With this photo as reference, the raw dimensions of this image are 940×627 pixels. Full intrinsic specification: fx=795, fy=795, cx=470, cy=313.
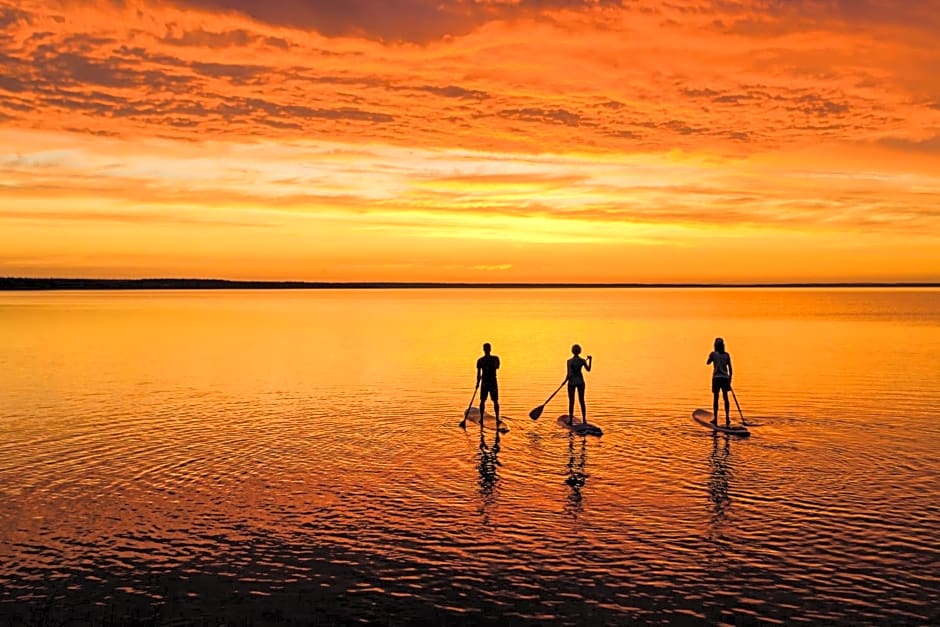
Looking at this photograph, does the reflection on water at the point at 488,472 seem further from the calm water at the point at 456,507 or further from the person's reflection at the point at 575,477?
the person's reflection at the point at 575,477

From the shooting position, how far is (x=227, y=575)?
15.3 m

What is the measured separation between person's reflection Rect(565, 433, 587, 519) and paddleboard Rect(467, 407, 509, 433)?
117 inches

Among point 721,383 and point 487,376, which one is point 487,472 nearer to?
point 487,376

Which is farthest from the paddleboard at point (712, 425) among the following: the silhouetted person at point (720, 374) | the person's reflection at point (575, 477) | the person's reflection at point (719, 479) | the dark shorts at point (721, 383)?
the person's reflection at point (575, 477)

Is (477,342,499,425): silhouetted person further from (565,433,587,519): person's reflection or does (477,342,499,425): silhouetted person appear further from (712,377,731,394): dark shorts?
(712,377,731,394): dark shorts

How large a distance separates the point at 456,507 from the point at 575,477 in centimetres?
428

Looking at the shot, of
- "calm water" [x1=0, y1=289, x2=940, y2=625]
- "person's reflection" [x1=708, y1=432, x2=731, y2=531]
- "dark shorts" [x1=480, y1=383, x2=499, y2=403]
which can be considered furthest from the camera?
"dark shorts" [x1=480, y1=383, x2=499, y2=403]

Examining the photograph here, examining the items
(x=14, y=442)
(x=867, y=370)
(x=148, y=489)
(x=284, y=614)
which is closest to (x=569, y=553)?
(x=284, y=614)

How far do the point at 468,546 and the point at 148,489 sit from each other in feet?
31.9

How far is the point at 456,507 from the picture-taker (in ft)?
64.0

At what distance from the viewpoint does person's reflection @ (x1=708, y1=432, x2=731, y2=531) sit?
61.9 feet

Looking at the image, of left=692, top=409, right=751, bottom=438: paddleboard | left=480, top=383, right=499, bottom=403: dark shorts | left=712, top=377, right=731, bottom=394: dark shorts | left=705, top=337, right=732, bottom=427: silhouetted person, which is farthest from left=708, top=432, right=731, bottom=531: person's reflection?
left=480, top=383, right=499, bottom=403: dark shorts

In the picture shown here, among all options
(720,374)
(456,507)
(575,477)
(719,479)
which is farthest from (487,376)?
(456,507)

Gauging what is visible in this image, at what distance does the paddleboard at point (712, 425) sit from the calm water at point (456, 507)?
527 millimetres
